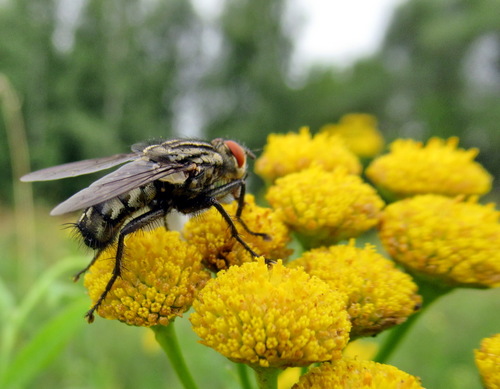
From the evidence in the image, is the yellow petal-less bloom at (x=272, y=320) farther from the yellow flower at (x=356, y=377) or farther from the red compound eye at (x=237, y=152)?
the red compound eye at (x=237, y=152)

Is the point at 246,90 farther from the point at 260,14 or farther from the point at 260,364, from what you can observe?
the point at 260,364

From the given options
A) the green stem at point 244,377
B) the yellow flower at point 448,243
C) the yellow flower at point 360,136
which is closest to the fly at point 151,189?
the green stem at point 244,377

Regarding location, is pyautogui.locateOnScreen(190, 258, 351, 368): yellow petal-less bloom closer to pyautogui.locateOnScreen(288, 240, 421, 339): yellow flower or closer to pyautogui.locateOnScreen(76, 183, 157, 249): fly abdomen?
pyautogui.locateOnScreen(288, 240, 421, 339): yellow flower

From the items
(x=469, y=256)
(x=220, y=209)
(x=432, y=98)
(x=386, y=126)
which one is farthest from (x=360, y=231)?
(x=386, y=126)

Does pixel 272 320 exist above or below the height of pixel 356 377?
above

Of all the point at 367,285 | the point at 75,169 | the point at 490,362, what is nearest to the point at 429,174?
the point at 367,285

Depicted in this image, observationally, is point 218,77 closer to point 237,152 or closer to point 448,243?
point 237,152

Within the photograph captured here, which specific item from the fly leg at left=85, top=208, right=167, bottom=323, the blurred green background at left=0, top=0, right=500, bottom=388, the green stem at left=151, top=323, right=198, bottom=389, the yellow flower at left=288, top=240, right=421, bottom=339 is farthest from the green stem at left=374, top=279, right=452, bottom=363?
the blurred green background at left=0, top=0, right=500, bottom=388
